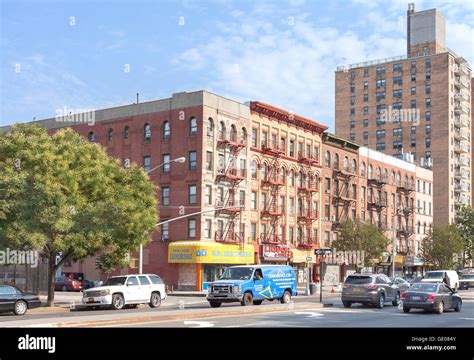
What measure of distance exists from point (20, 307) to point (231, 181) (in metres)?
35.6

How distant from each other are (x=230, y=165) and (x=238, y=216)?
4852 millimetres

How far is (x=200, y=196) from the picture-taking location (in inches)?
2404

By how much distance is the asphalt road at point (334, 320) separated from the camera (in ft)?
77.7

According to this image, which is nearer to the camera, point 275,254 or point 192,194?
point 192,194

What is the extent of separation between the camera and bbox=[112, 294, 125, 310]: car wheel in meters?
33.3

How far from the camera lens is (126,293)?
34.0 meters

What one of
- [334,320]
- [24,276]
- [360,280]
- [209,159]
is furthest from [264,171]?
[334,320]

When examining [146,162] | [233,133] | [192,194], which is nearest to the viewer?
[192,194]

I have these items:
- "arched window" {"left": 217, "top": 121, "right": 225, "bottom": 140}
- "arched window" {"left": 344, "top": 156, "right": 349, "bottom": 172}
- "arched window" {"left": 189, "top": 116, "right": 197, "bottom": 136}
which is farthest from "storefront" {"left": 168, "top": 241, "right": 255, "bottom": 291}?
"arched window" {"left": 344, "top": 156, "right": 349, "bottom": 172}

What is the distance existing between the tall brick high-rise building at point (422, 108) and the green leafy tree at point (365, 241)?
152 feet

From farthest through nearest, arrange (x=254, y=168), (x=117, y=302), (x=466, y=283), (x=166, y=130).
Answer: (x=466, y=283), (x=254, y=168), (x=166, y=130), (x=117, y=302)

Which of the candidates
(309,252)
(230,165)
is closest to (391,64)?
(309,252)

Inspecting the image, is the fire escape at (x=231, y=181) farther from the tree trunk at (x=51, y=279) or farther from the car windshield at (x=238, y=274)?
the car windshield at (x=238, y=274)

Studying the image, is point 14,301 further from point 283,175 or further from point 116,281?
point 283,175
